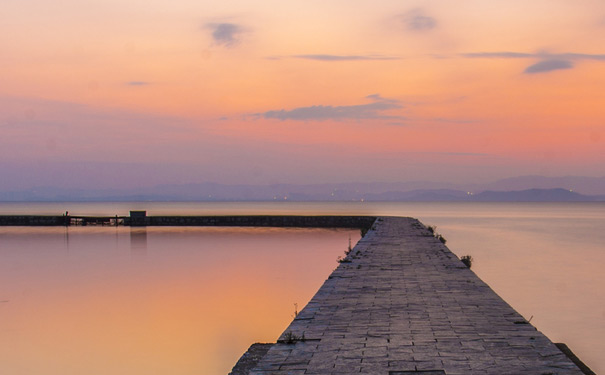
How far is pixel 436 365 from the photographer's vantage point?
6574mm

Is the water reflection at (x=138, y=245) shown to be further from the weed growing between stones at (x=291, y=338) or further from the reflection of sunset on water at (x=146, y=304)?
the weed growing between stones at (x=291, y=338)

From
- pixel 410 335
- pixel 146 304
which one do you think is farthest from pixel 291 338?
pixel 146 304

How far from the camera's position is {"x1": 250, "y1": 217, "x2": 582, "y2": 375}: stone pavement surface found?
257 inches

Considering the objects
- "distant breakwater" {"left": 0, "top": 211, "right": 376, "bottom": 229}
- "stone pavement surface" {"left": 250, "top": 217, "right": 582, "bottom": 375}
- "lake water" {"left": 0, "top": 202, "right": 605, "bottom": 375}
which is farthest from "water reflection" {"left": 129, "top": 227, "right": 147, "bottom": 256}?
"stone pavement surface" {"left": 250, "top": 217, "right": 582, "bottom": 375}

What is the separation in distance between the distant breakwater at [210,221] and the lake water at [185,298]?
83.2ft

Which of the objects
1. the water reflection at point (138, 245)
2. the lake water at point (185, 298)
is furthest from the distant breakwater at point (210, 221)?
the lake water at point (185, 298)

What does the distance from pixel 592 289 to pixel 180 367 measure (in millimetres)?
15280

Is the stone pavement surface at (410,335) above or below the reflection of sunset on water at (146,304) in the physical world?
above

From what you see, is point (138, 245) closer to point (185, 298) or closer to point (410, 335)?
point (185, 298)

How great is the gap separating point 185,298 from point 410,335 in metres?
11.5

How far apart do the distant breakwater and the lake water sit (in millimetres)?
25359

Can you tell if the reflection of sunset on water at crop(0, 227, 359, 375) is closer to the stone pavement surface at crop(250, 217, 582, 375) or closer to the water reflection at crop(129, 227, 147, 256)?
the water reflection at crop(129, 227, 147, 256)

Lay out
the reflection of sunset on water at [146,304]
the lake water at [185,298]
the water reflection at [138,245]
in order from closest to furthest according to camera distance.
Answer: the reflection of sunset on water at [146,304], the lake water at [185,298], the water reflection at [138,245]

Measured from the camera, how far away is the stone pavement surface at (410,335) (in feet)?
21.5
